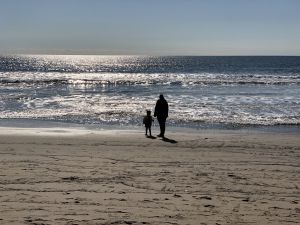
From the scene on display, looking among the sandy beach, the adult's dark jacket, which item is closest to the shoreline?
the adult's dark jacket

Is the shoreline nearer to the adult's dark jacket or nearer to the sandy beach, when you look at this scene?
the adult's dark jacket

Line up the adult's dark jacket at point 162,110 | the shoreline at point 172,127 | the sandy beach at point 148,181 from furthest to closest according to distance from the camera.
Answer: the shoreline at point 172,127 → the adult's dark jacket at point 162,110 → the sandy beach at point 148,181

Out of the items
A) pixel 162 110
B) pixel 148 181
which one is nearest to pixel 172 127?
pixel 162 110

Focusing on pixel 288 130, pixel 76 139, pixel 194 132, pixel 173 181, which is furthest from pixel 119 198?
pixel 288 130

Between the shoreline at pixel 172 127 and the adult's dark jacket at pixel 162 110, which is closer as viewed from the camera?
A: the adult's dark jacket at pixel 162 110

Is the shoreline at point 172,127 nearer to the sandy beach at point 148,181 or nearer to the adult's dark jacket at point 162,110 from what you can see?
the adult's dark jacket at point 162,110

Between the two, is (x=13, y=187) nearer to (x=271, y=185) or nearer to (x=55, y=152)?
(x=55, y=152)

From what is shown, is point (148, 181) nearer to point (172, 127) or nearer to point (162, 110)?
point (162, 110)

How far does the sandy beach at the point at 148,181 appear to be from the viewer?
598cm

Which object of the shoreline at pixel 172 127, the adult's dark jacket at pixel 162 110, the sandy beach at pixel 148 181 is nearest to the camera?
the sandy beach at pixel 148 181

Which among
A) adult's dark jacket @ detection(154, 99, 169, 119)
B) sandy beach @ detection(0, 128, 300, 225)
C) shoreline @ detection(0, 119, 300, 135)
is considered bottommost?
shoreline @ detection(0, 119, 300, 135)

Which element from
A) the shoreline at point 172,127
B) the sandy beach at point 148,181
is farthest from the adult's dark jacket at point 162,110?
the sandy beach at point 148,181

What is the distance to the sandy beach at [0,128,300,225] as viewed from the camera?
5.98m

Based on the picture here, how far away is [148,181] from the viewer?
25.6 feet
